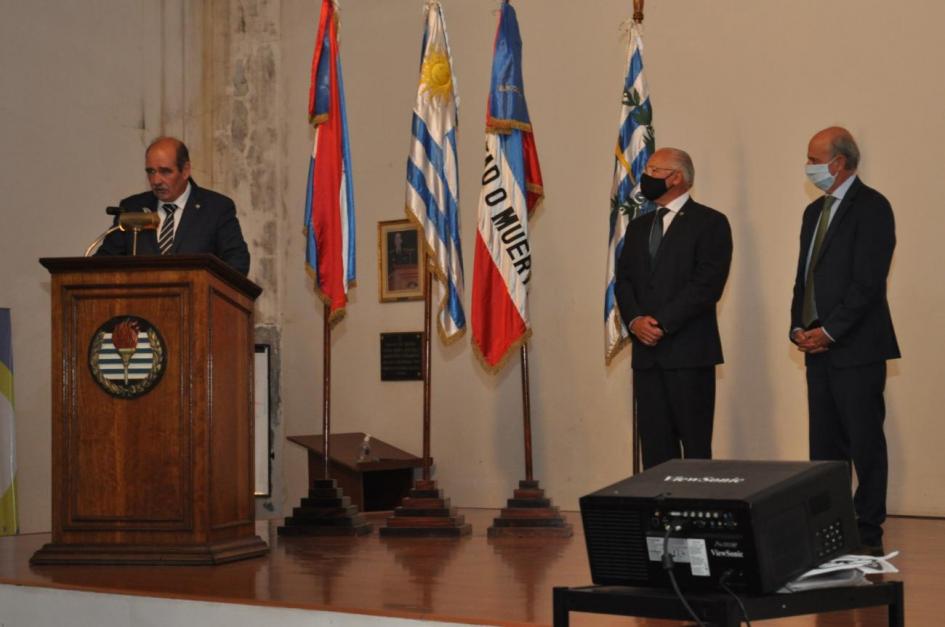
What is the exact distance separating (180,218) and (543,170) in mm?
3023

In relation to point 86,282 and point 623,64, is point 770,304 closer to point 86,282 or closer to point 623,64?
point 623,64

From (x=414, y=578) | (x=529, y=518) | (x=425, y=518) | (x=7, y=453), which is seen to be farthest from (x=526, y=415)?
(x=7, y=453)

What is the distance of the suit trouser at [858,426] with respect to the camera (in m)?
4.36

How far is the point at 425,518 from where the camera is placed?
5480 mm

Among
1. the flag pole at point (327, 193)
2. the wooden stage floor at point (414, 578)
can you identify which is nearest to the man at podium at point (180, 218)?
the flag pole at point (327, 193)

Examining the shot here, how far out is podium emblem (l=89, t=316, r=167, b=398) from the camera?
411cm

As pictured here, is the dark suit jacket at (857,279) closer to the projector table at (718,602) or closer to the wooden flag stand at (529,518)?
the wooden flag stand at (529,518)

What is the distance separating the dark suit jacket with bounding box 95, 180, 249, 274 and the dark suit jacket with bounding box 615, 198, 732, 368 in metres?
1.65

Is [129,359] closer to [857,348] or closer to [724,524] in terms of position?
[857,348]

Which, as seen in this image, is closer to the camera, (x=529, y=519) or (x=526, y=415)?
(x=529, y=519)

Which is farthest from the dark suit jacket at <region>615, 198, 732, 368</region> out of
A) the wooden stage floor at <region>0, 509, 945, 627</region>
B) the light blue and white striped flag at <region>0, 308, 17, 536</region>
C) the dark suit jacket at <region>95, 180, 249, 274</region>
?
the light blue and white striped flag at <region>0, 308, 17, 536</region>

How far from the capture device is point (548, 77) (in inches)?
288

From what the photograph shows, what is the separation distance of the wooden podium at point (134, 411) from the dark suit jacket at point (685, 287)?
1.88 metres

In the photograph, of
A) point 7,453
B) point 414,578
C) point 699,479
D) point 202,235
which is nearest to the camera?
point 699,479
